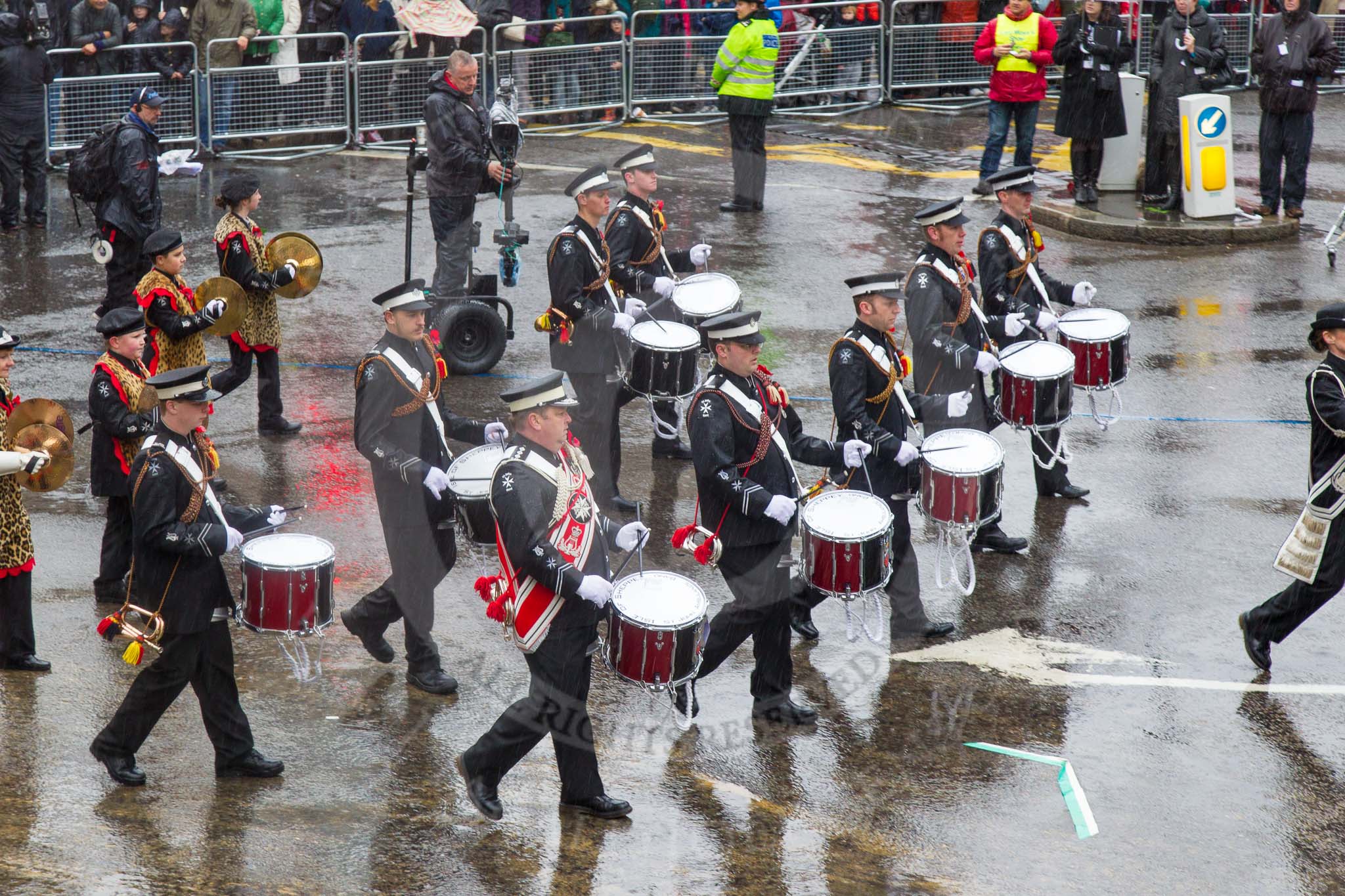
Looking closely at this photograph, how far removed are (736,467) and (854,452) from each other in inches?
25.1

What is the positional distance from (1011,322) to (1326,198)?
9.13m

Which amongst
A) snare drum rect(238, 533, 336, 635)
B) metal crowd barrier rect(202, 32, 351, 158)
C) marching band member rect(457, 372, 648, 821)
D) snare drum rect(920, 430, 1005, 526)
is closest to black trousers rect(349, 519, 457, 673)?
snare drum rect(238, 533, 336, 635)

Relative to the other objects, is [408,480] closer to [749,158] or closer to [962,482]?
[962,482]

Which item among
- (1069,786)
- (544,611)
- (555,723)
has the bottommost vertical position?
(1069,786)

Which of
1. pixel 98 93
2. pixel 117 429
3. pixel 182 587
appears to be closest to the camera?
pixel 182 587

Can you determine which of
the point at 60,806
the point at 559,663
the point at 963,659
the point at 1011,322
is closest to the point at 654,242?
the point at 1011,322

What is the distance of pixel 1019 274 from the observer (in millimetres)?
10242

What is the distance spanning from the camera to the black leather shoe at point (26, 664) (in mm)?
7719

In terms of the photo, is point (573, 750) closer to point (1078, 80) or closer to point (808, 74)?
point (1078, 80)

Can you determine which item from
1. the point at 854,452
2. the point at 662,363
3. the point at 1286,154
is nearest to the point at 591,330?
the point at 662,363

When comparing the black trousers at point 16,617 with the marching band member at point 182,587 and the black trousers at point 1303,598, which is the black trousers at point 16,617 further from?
the black trousers at point 1303,598

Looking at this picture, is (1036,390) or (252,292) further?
(252,292)

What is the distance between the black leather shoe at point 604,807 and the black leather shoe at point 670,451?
446 cm

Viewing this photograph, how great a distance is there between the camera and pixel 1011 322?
9.77 m
